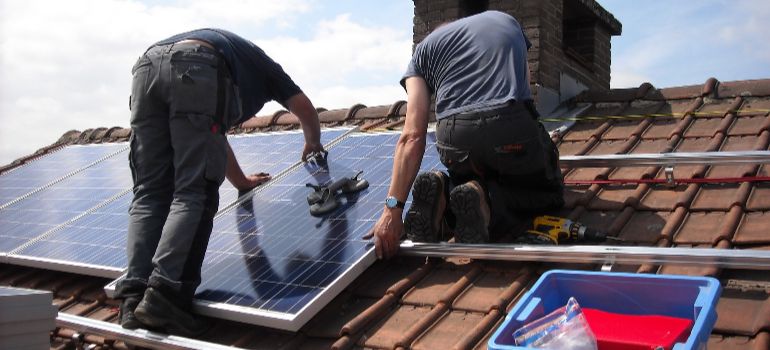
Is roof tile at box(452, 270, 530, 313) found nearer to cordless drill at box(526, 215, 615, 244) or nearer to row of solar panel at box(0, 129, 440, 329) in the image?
cordless drill at box(526, 215, 615, 244)

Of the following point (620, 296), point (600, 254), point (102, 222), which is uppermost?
point (620, 296)

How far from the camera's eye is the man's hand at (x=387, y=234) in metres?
3.67

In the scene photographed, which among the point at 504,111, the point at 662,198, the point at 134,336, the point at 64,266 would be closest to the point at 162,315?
the point at 134,336

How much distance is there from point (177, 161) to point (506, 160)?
1.79 meters

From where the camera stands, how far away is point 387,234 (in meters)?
3.67

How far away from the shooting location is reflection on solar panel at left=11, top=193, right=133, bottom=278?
4461mm

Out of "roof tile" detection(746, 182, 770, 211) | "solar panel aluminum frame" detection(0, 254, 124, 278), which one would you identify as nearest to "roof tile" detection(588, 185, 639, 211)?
"roof tile" detection(746, 182, 770, 211)

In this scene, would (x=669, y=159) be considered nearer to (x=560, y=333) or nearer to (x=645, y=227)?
(x=645, y=227)

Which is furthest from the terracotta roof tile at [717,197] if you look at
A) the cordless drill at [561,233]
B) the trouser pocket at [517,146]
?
the trouser pocket at [517,146]

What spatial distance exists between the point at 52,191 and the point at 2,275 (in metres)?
1.23

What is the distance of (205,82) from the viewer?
3871 millimetres

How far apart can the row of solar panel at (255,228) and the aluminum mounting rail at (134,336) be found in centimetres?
26

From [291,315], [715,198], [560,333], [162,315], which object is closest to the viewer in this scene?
[560,333]

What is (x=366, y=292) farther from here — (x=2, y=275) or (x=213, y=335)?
(x=2, y=275)
